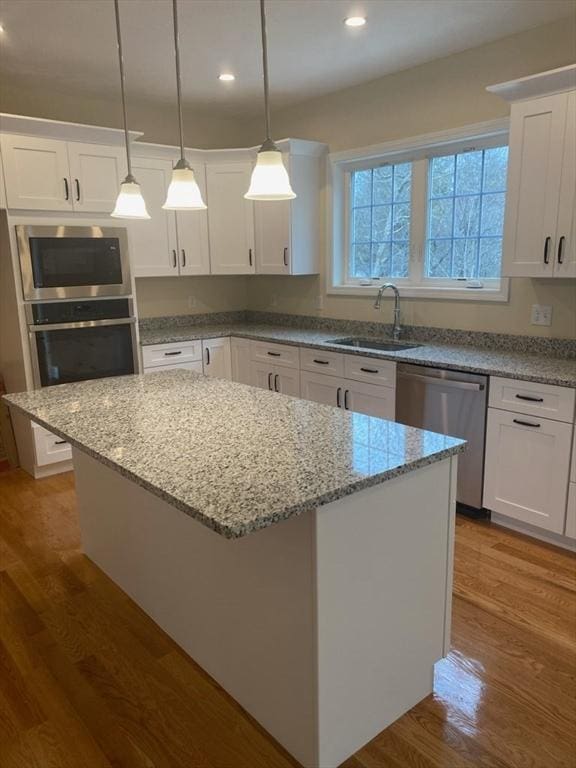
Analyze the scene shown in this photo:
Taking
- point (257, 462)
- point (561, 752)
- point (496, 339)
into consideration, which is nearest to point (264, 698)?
point (257, 462)

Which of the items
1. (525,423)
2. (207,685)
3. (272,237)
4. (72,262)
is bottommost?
(207,685)

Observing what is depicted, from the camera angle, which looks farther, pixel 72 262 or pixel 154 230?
pixel 154 230

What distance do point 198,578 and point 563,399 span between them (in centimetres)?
186

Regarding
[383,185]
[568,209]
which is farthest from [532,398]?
[383,185]

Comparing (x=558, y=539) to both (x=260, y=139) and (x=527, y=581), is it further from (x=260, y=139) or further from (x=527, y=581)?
(x=260, y=139)

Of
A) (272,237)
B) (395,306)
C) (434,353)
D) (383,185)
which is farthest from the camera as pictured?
(272,237)

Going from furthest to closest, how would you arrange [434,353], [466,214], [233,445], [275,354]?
[275,354], [466,214], [434,353], [233,445]

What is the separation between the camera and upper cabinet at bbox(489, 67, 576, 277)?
2.71 metres

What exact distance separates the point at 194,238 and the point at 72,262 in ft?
3.76

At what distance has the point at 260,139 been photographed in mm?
4984

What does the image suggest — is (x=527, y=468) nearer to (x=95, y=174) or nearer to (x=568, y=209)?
(x=568, y=209)

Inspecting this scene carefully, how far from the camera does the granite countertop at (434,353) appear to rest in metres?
2.84

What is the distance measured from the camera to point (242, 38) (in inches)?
124

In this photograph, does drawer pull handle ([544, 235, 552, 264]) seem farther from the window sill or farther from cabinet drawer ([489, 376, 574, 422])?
cabinet drawer ([489, 376, 574, 422])
